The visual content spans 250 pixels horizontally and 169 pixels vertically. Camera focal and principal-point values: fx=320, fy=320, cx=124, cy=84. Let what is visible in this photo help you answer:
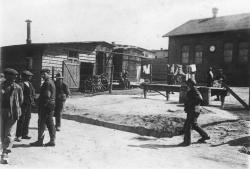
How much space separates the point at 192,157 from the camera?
6.77 m

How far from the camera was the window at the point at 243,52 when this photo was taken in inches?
954

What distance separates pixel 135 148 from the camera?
7438mm

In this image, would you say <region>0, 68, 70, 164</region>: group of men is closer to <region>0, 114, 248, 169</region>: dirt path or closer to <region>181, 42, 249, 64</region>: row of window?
<region>0, 114, 248, 169</region>: dirt path

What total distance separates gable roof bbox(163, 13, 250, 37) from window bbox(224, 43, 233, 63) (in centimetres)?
127

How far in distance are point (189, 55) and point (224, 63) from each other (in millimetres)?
3527

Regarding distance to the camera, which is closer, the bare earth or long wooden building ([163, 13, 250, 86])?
the bare earth

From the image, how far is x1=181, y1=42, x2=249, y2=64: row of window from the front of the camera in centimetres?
2433

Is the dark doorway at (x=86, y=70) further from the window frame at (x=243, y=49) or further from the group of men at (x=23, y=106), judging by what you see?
the group of men at (x=23, y=106)

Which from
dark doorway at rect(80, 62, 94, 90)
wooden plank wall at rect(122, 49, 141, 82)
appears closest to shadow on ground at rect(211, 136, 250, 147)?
dark doorway at rect(80, 62, 94, 90)

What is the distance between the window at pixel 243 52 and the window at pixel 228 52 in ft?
2.68

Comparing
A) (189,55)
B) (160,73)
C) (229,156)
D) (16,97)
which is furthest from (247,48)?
(16,97)

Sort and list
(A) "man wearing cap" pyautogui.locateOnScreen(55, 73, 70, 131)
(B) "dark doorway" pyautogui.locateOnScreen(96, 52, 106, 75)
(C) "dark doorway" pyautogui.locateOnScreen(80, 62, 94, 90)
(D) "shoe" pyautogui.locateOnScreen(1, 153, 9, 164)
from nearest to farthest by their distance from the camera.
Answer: (D) "shoe" pyautogui.locateOnScreen(1, 153, 9, 164) → (A) "man wearing cap" pyautogui.locateOnScreen(55, 73, 70, 131) → (C) "dark doorway" pyautogui.locateOnScreen(80, 62, 94, 90) → (B) "dark doorway" pyautogui.locateOnScreen(96, 52, 106, 75)

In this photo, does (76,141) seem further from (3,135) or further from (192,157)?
(192,157)

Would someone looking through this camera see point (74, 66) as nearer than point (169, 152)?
No
